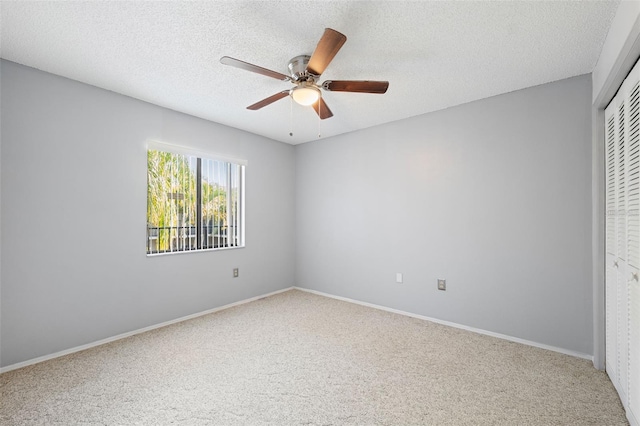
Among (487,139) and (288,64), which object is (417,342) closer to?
(487,139)

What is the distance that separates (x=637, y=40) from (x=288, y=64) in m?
2.06

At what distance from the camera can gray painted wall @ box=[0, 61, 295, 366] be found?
2.29 metres

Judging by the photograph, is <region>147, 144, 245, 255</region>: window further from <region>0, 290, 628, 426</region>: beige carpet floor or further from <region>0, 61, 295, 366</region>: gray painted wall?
<region>0, 290, 628, 426</region>: beige carpet floor

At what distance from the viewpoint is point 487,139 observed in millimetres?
2996

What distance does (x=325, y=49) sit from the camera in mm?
1711

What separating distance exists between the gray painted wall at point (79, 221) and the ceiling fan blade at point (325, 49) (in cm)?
214

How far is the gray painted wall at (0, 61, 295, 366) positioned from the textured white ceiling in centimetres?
26

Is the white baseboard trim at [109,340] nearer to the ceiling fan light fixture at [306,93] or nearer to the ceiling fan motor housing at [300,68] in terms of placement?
the ceiling fan light fixture at [306,93]

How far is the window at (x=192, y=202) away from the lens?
3295 mm

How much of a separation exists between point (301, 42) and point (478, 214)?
A: 94.0 inches

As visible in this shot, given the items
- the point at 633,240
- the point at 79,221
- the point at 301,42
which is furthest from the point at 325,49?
the point at 79,221

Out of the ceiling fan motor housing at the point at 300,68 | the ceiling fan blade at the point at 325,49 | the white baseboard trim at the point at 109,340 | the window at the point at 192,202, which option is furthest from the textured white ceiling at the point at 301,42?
the white baseboard trim at the point at 109,340

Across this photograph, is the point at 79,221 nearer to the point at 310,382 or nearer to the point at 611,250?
the point at 310,382

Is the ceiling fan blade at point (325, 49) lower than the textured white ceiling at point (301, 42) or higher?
lower
